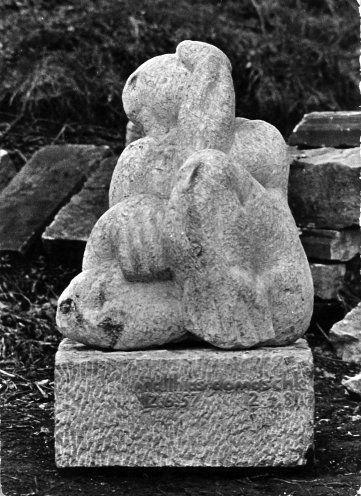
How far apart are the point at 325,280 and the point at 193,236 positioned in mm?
1771

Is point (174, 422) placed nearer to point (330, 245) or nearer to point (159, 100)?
point (159, 100)

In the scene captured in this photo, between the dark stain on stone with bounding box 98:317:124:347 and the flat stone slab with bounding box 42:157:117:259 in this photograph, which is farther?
the flat stone slab with bounding box 42:157:117:259

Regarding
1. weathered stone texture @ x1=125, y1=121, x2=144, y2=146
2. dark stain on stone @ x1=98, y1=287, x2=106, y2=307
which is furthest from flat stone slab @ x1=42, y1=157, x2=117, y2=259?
dark stain on stone @ x1=98, y1=287, x2=106, y2=307

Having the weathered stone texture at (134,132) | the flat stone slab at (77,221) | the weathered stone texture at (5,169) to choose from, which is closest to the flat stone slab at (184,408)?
the weathered stone texture at (134,132)

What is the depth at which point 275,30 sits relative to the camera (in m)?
6.71

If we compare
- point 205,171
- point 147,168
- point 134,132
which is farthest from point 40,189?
point 205,171

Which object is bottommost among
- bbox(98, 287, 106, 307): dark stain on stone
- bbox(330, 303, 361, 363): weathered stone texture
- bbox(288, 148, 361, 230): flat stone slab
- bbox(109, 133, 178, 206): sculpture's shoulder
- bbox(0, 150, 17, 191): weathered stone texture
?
bbox(330, 303, 361, 363): weathered stone texture

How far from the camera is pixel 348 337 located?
4.70 meters

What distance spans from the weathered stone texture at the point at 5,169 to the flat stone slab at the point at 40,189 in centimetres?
14

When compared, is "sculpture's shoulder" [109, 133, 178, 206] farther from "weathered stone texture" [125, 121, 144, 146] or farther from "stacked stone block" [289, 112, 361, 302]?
"stacked stone block" [289, 112, 361, 302]

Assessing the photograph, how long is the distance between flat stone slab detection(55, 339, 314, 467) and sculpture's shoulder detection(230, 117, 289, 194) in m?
0.62

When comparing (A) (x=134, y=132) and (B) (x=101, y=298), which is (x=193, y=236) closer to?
(B) (x=101, y=298)

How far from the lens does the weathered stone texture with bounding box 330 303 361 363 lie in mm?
4695

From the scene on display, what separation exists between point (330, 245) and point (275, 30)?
2.19 m
